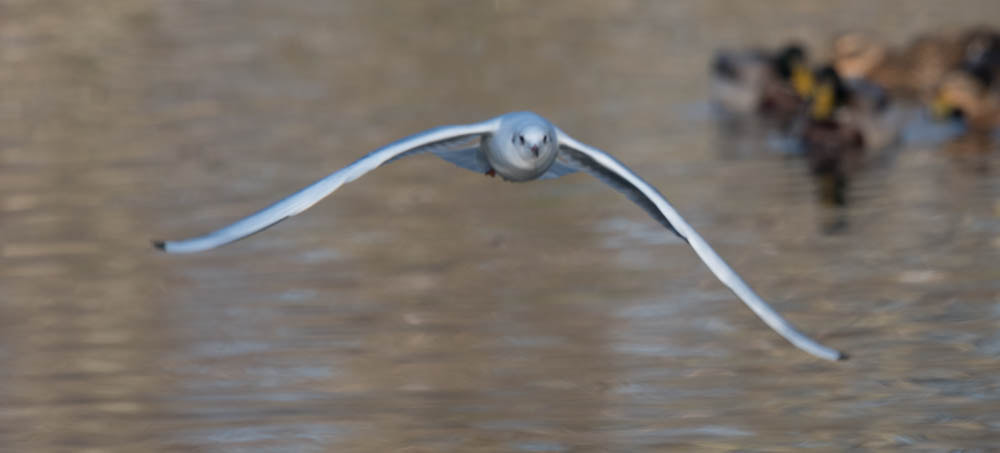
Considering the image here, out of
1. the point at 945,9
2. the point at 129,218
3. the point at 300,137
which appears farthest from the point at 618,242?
the point at 945,9

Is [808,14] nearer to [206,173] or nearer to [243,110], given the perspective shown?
[243,110]

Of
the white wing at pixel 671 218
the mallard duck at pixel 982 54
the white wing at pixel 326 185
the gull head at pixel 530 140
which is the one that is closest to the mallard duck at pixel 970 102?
the mallard duck at pixel 982 54

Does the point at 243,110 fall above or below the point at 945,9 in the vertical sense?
below

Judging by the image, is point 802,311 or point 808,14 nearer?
point 802,311

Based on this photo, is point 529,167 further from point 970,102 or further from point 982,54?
point 982,54

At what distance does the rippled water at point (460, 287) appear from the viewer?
45.9 feet

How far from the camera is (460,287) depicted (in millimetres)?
18453

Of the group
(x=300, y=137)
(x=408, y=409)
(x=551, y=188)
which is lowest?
(x=408, y=409)

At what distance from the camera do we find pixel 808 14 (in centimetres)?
4684

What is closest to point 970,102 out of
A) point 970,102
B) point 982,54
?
point 970,102

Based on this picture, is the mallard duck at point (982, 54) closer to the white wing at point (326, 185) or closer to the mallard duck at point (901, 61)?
the mallard duck at point (901, 61)

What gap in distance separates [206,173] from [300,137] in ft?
10.3

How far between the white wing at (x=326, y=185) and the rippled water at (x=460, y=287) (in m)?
2.41

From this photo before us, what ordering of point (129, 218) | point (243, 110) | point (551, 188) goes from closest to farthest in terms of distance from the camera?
point (129, 218)
point (551, 188)
point (243, 110)
